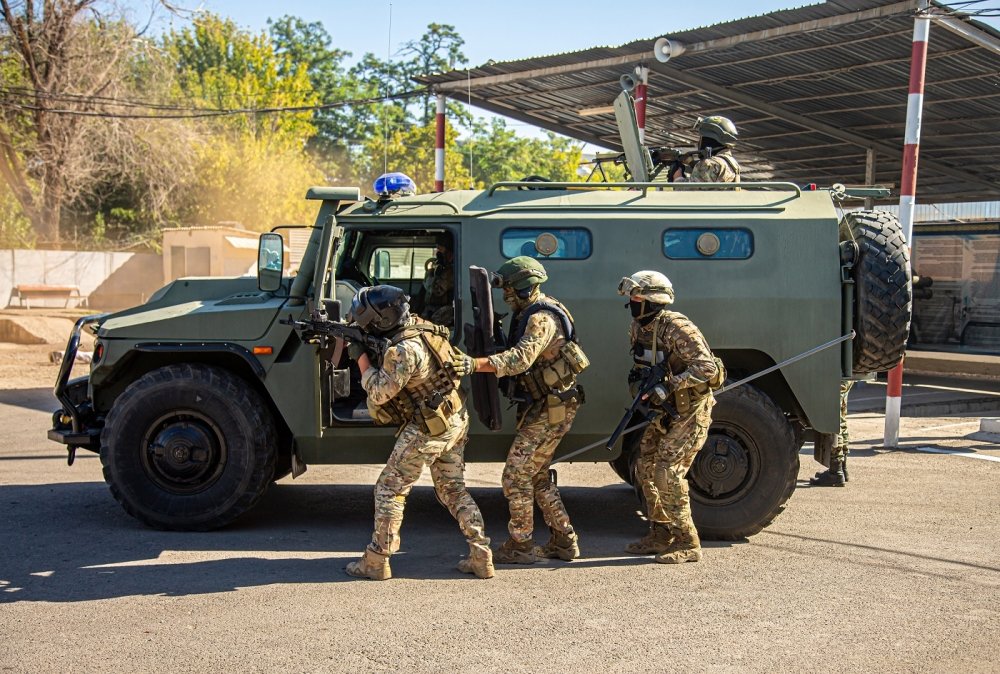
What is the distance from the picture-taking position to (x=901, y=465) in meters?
9.22

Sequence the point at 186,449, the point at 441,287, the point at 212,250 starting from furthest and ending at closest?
the point at 212,250 < the point at 441,287 < the point at 186,449

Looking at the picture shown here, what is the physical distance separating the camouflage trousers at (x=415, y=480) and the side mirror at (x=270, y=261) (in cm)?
152

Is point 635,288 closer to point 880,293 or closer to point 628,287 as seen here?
point 628,287

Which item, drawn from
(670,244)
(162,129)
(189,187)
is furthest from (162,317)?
(189,187)

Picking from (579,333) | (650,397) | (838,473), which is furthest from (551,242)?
(838,473)

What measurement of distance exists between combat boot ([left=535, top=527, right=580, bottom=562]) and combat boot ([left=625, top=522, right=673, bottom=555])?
399mm

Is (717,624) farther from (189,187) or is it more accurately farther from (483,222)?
(189,187)

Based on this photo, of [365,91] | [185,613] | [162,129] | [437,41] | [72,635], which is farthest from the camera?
[365,91]

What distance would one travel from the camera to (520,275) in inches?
232

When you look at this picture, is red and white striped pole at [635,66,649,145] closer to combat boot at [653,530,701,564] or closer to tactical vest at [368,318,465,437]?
combat boot at [653,530,701,564]

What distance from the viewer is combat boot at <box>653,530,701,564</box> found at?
600 cm

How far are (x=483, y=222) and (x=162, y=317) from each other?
2085 millimetres

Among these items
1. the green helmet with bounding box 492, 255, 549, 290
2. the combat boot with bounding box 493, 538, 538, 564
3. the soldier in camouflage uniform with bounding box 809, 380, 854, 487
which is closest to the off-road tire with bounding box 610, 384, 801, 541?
the combat boot with bounding box 493, 538, 538, 564

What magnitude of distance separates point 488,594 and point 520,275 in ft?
5.77
